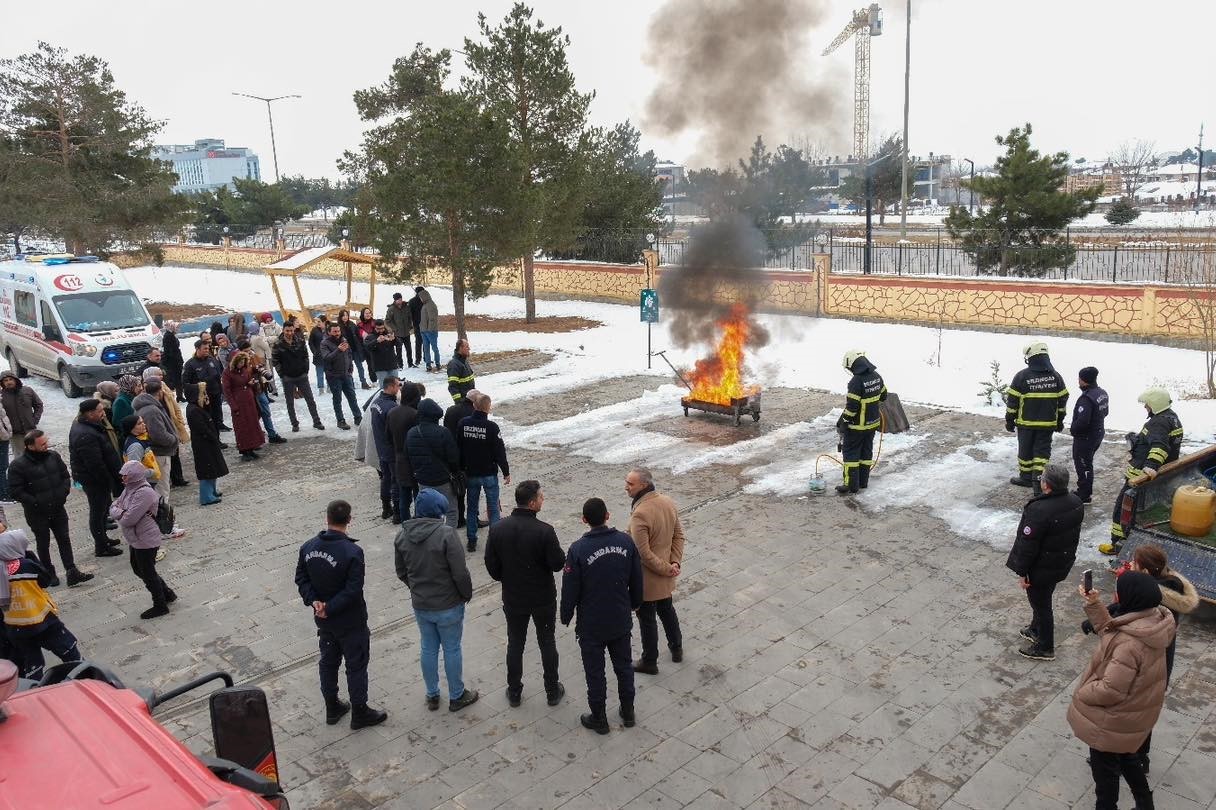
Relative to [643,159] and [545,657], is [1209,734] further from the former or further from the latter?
[643,159]

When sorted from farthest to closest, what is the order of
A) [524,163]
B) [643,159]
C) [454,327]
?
1. [643,159]
2. [454,327]
3. [524,163]

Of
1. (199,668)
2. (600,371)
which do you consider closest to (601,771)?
(199,668)

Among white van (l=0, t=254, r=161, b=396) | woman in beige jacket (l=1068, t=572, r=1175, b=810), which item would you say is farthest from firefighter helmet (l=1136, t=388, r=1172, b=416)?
white van (l=0, t=254, r=161, b=396)

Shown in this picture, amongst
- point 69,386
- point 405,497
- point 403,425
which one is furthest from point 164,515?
point 69,386

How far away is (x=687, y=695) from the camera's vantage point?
257 inches

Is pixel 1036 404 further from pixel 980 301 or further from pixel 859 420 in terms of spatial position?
pixel 980 301

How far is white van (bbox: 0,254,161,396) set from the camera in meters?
17.1

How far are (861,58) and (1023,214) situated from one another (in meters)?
9.69

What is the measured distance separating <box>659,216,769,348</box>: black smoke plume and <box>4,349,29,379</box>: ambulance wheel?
14.4 m

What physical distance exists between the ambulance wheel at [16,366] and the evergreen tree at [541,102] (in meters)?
11.7

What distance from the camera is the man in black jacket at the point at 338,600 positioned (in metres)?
5.86

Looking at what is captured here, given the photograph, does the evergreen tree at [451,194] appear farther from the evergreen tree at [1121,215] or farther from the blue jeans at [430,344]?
the evergreen tree at [1121,215]

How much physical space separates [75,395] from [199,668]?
12660mm

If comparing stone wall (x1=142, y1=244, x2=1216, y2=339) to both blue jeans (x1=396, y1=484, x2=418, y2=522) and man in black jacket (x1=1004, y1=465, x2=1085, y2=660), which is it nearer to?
blue jeans (x1=396, y1=484, x2=418, y2=522)
